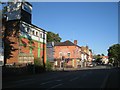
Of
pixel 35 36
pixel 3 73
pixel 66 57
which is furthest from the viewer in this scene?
pixel 66 57

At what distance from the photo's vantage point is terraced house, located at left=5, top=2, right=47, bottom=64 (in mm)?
46219

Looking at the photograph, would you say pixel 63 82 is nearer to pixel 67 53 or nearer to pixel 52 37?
pixel 67 53

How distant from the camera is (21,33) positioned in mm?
47312

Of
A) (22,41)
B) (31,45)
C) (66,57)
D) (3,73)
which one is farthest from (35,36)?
(66,57)

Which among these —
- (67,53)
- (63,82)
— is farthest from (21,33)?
(67,53)

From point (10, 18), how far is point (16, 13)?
1.98m

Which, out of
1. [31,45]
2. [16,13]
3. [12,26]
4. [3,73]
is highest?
[16,13]

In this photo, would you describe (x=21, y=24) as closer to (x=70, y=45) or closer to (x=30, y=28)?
(x=30, y=28)

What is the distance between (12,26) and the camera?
46250 mm

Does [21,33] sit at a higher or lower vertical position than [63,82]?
higher

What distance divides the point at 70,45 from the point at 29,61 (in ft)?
155

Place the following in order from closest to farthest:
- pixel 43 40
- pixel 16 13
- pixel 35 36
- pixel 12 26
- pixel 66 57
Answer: pixel 12 26 → pixel 16 13 → pixel 35 36 → pixel 43 40 → pixel 66 57

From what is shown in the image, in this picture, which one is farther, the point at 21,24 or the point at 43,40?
the point at 43,40

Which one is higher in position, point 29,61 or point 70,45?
point 70,45
